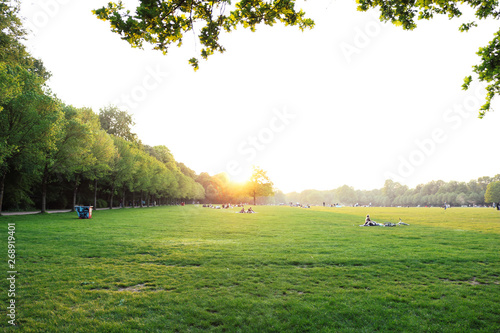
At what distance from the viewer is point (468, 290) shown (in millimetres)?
6746

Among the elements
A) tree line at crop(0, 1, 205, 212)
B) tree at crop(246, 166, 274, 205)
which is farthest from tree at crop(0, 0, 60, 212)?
tree at crop(246, 166, 274, 205)

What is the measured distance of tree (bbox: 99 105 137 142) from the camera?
68.5 meters

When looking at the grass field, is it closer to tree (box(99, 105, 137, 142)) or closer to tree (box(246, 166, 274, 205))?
tree (box(99, 105, 137, 142))

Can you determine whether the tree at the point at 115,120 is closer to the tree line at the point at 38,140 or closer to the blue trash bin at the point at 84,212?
the tree line at the point at 38,140

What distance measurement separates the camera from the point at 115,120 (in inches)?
2746

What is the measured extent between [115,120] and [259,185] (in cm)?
6001

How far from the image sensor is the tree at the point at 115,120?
225 ft

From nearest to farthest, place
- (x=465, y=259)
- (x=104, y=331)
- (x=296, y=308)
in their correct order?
(x=104, y=331) → (x=296, y=308) → (x=465, y=259)

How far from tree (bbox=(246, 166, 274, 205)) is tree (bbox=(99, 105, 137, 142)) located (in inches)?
2139

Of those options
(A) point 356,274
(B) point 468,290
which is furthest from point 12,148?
(B) point 468,290

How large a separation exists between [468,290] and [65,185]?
184 feet

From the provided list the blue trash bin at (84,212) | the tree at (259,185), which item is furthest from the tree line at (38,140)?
the tree at (259,185)

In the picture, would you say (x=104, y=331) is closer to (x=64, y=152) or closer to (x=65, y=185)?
(x=64, y=152)

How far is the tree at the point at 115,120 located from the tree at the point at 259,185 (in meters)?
54.3
